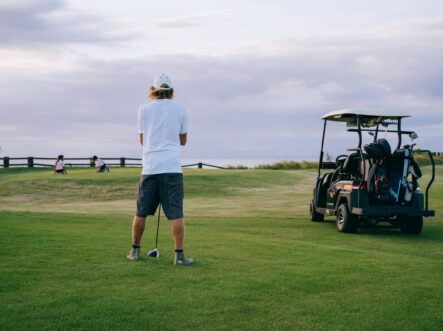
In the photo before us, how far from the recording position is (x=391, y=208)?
12836 mm

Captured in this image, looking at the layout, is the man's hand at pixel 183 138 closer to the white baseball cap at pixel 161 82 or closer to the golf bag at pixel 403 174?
the white baseball cap at pixel 161 82

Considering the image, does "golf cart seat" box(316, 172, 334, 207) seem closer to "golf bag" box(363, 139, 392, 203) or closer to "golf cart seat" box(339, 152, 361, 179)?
"golf cart seat" box(339, 152, 361, 179)

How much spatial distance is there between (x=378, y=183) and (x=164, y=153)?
6.22m

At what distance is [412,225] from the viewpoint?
1342 cm

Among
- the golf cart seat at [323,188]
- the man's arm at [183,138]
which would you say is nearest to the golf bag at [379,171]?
the golf cart seat at [323,188]

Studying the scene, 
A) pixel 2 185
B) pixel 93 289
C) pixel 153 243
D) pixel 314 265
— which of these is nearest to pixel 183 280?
pixel 93 289

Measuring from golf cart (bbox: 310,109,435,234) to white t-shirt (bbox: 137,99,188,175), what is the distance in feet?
18.4

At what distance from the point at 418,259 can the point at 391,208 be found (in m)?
3.78

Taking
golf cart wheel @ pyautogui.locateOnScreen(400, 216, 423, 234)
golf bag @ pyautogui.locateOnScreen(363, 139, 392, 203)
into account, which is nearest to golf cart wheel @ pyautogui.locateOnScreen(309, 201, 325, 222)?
golf cart wheel @ pyautogui.locateOnScreen(400, 216, 423, 234)

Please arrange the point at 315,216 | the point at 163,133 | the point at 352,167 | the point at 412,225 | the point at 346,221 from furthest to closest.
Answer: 1. the point at 315,216
2. the point at 352,167
3. the point at 412,225
4. the point at 346,221
5. the point at 163,133

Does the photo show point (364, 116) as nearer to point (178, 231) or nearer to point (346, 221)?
point (346, 221)

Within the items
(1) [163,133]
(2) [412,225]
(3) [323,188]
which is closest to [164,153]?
(1) [163,133]

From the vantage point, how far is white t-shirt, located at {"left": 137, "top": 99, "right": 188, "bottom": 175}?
303 inches

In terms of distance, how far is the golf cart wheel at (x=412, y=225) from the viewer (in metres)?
13.3
